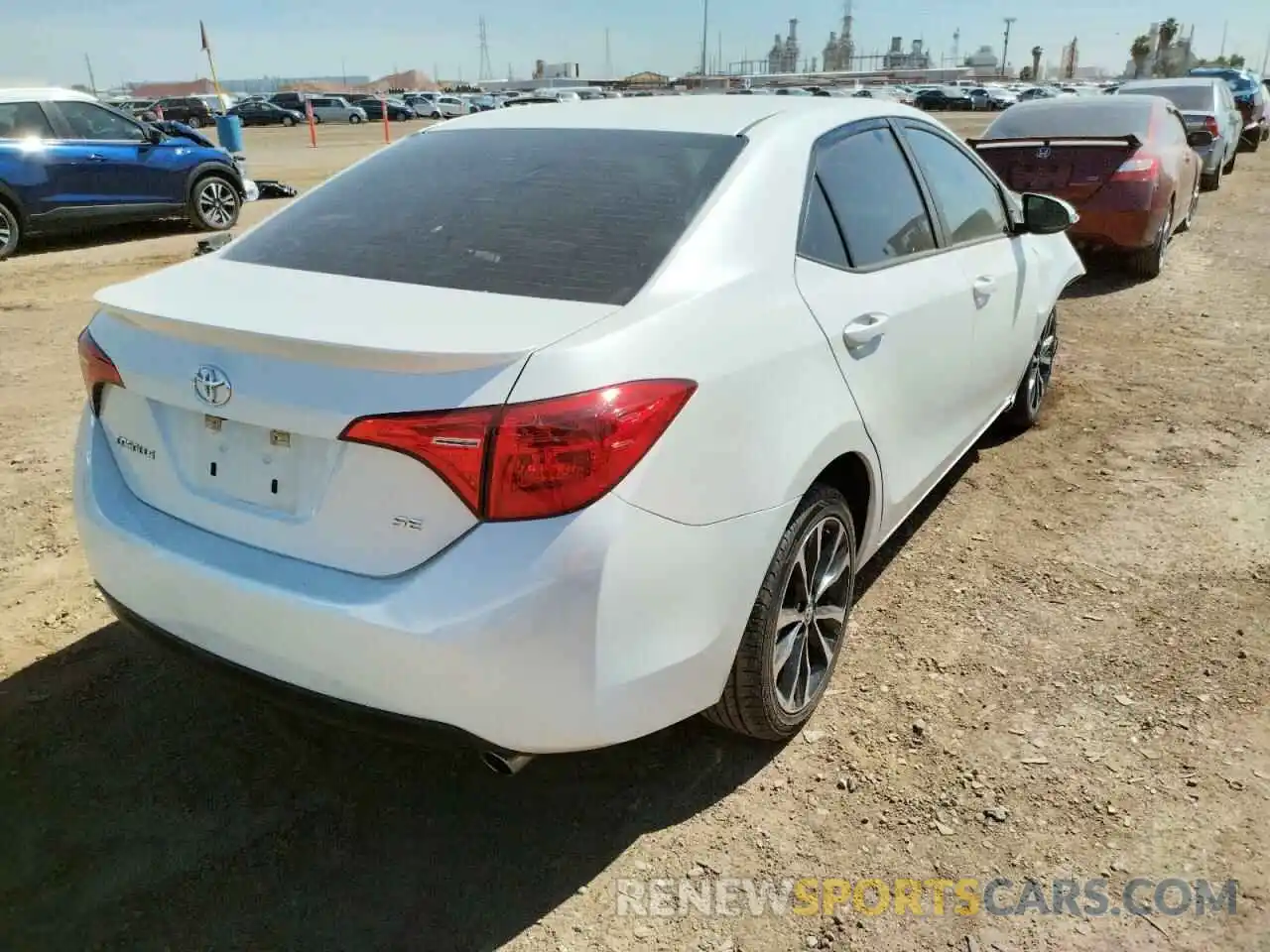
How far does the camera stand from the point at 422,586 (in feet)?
Answer: 6.46

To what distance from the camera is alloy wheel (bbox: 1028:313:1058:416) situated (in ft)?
16.2

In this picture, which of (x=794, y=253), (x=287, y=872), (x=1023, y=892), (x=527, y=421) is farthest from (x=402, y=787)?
(x=794, y=253)

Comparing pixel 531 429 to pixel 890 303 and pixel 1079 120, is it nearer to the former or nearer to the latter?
pixel 890 303

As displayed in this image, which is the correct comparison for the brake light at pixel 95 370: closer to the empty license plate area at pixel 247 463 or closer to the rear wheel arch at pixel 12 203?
the empty license plate area at pixel 247 463

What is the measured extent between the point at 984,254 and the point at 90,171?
10526 millimetres

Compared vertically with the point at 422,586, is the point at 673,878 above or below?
below

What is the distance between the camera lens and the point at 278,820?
8.38 ft

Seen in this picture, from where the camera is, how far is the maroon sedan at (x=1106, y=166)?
25.8ft

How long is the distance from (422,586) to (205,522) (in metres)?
0.62

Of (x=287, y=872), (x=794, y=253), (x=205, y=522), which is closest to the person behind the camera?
(x=205, y=522)

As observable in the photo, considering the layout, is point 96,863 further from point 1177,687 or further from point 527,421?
point 1177,687

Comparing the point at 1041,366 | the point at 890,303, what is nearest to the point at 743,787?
the point at 890,303

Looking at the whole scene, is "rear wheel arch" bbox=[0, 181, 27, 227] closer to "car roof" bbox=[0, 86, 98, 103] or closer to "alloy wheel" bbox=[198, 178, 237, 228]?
"car roof" bbox=[0, 86, 98, 103]

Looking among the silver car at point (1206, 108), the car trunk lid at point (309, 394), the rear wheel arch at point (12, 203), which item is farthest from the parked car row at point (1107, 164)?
the rear wheel arch at point (12, 203)
